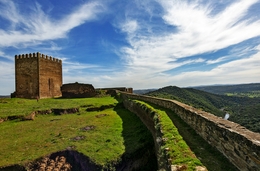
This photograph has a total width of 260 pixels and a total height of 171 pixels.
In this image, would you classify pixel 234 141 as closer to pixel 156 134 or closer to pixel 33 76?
pixel 156 134

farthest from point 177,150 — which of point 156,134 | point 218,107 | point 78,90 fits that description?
point 218,107

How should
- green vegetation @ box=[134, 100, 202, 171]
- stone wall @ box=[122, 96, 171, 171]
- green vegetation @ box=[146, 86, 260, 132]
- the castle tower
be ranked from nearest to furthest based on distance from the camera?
green vegetation @ box=[134, 100, 202, 171] < stone wall @ box=[122, 96, 171, 171] < the castle tower < green vegetation @ box=[146, 86, 260, 132]

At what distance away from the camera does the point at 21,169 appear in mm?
9375

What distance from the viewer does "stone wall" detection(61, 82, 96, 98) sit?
33312 millimetres

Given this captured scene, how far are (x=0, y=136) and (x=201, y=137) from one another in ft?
45.7

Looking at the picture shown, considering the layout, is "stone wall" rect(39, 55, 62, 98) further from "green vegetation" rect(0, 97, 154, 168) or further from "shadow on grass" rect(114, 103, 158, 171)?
"shadow on grass" rect(114, 103, 158, 171)

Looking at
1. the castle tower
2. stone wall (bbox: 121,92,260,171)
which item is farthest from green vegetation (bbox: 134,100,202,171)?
the castle tower

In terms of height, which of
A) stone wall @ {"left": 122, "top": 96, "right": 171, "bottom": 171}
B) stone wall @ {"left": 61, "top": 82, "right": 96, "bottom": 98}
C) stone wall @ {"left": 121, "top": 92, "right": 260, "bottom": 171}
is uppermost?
stone wall @ {"left": 61, "top": 82, "right": 96, "bottom": 98}

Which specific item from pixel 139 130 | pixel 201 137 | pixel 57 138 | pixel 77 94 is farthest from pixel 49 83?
pixel 201 137

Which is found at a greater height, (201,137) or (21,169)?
(201,137)

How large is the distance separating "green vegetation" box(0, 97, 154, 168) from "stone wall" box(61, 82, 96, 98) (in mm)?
15453

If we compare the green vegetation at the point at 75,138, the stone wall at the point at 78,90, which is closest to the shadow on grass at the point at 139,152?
the green vegetation at the point at 75,138

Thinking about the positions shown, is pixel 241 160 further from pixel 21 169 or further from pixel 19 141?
pixel 19 141

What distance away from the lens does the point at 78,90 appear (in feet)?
109
